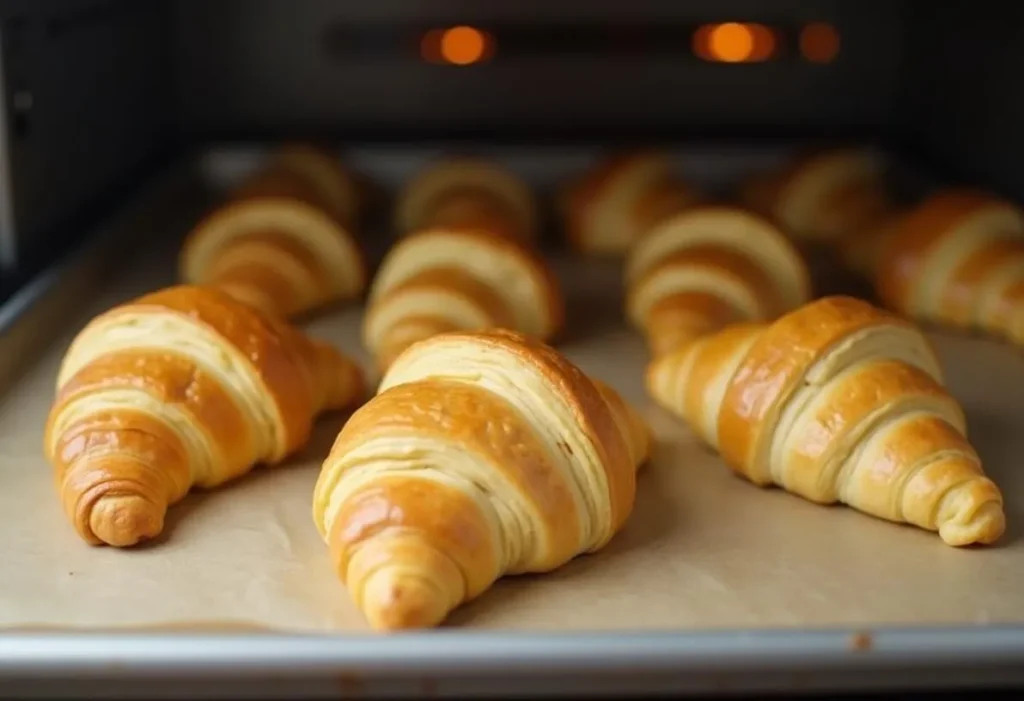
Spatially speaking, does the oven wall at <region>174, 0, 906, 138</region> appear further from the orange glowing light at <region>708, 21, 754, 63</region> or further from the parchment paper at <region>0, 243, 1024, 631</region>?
the parchment paper at <region>0, 243, 1024, 631</region>

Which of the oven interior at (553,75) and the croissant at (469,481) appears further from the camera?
the oven interior at (553,75)

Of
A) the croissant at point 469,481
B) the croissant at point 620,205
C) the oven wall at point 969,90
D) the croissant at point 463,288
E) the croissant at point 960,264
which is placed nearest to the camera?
the croissant at point 469,481

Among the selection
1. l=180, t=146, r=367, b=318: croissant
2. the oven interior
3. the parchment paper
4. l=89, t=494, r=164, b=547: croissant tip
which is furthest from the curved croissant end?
the oven interior

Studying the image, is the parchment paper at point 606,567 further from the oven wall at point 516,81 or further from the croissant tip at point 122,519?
the oven wall at point 516,81

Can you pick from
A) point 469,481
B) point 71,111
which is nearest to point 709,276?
point 469,481

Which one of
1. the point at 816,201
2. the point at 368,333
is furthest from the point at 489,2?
the point at 368,333

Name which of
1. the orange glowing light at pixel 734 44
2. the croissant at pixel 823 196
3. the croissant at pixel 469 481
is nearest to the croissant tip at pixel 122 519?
the croissant at pixel 469 481
